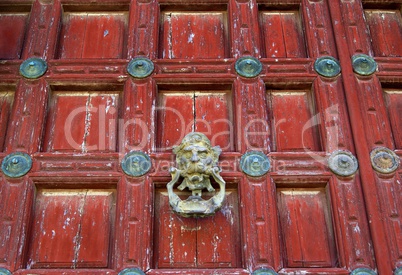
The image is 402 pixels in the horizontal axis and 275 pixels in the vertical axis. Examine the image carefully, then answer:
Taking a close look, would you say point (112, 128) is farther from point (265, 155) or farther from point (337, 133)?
point (337, 133)

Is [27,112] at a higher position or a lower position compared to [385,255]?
higher

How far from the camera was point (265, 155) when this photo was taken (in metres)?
5.08

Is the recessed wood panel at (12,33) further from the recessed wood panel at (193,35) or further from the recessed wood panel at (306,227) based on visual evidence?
the recessed wood panel at (306,227)

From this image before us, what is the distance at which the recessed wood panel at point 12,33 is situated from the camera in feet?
18.8

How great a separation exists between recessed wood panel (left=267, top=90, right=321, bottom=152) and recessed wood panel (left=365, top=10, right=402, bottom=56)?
2.62ft

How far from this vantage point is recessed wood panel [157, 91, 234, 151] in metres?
5.23

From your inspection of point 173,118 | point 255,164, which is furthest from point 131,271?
point 173,118

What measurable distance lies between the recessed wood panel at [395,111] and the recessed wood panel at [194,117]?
48.0 inches

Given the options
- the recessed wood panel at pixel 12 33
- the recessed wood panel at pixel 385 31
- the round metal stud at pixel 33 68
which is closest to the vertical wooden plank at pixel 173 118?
the round metal stud at pixel 33 68

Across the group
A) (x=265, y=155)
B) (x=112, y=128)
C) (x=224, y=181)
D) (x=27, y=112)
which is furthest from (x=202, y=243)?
(x=27, y=112)

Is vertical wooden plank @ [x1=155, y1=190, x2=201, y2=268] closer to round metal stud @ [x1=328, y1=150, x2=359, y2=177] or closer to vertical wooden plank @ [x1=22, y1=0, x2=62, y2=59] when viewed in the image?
round metal stud @ [x1=328, y1=150, x2=359, y2=177]

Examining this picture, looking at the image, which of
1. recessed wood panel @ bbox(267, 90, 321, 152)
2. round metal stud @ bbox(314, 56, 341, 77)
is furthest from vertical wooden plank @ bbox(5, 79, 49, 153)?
round metal stud @ bbox(314, 56, 341, 77)

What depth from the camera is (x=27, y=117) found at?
17.3 ft

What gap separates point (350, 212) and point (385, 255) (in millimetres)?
371
